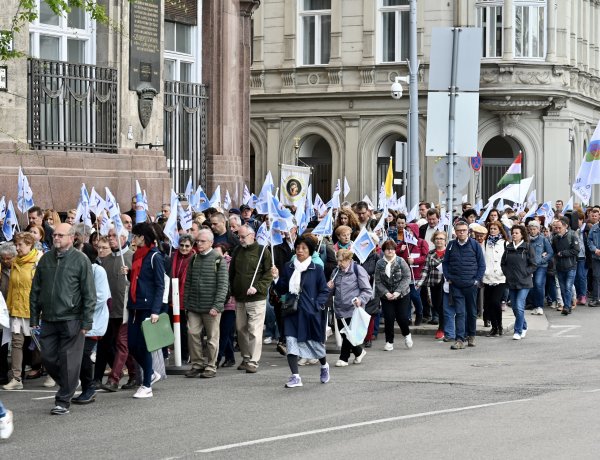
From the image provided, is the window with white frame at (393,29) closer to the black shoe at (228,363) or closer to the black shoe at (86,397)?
the black shoe at (228,363)

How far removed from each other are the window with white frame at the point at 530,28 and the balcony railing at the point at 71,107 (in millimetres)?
22820

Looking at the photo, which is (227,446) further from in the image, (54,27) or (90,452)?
(54,27)


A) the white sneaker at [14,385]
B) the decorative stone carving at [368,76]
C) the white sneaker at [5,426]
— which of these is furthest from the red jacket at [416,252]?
the decorative stone carving at [368,76]

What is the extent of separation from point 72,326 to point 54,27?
539 inches

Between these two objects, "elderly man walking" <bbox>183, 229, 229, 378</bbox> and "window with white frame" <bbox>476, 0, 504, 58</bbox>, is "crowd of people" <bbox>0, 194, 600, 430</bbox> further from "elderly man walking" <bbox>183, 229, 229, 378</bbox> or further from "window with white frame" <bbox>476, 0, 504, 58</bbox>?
"window with white frame" <bbox>476, 0, 504, 58</bbox>

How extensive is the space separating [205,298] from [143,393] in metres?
1.94

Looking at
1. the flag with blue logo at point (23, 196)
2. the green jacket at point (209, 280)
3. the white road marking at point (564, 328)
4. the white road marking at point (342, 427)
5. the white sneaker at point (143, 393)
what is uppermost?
the flag with blue logo at point (23, 196)

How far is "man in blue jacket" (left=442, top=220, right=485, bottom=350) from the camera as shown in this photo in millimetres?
19781

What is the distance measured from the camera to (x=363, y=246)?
19453 mm

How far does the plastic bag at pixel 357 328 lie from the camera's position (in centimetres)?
1733

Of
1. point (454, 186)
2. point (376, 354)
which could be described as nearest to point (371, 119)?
point (454, 186)

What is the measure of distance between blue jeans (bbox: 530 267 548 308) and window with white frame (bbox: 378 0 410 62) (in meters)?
23.2

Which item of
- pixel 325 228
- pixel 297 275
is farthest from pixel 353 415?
pixel 325 228

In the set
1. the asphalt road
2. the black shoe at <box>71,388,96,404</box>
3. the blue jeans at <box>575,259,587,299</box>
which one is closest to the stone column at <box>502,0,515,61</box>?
the blue jeans at <box>575,259,587,299</box>
